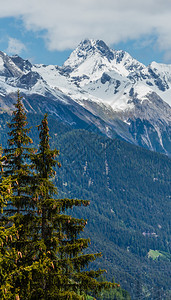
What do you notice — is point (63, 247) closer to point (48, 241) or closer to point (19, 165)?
point (48, 241)

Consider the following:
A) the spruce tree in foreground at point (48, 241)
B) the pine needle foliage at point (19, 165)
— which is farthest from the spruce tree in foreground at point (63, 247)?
the pine needle foliage at point (19, 165)

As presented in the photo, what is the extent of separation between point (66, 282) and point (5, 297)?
19.4 feet

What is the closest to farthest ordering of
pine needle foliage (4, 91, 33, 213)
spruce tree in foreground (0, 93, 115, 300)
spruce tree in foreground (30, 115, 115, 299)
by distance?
spruce tree in foreground (0, 93, 115, 300), spruce tree in foreground (30, 115, 115, 299), pine needle foliage (4, 91, 33, 213)

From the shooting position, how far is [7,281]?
23.0 metres

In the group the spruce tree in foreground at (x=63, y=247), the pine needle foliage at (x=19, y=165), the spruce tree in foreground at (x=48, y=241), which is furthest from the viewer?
the pine needle foliage at (x=19, y=165)

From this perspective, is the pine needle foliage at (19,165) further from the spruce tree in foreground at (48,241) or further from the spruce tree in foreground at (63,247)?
the spruce tree in foreground at (63,247)

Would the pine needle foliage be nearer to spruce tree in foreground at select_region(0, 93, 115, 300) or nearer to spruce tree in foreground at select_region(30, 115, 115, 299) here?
spruce tree in foreground at select_region(0, 93, 115, 300)

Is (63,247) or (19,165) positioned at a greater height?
(19,165)

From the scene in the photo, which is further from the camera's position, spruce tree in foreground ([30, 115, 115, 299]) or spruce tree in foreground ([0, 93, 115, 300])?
spruce tree in foreground ([30, 115, 115, 299])

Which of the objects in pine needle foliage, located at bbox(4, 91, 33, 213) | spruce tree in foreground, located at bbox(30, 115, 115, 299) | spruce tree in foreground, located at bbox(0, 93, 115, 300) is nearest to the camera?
spruce tree in foreground, located at bbox(0, 93, 115, 300)

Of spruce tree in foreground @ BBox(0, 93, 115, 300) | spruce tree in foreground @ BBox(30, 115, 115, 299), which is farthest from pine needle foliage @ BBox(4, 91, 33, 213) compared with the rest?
spruce tree in foreground @ BBox(30, 115, 115, 299)

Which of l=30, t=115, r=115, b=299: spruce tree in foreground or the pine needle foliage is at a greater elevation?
the pine needle foliage

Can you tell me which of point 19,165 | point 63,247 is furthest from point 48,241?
point 19,165

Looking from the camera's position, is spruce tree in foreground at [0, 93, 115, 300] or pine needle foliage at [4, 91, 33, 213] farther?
pine needle foliage at [4, 91, 33, 213]
